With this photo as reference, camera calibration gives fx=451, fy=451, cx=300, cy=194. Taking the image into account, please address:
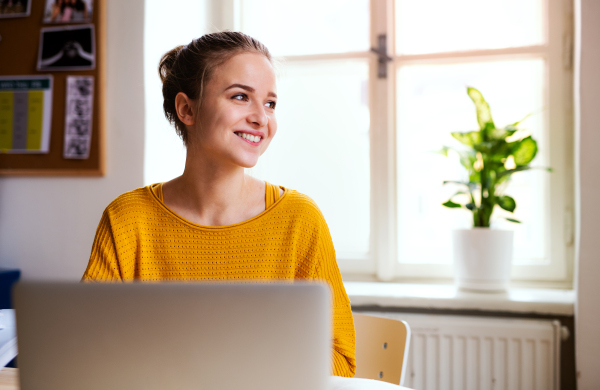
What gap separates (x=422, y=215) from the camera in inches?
77.5

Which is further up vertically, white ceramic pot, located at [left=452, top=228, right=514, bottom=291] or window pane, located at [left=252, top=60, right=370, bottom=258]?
window pane, located at [left=252, top=60, right=370, bottom=258]

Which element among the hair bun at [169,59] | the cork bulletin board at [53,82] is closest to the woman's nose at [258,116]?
the hair bun at [169,59]

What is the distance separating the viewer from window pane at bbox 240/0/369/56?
2.03 metres

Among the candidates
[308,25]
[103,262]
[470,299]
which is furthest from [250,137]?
[308,25]

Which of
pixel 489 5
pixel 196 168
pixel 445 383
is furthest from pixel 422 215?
pixel 196 168

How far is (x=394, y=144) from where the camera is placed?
6.46ft

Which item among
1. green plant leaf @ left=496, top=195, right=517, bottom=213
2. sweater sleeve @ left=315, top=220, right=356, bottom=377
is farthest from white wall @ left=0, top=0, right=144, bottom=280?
green plant leaf @ left=496, top=195, right=517, bottom=213

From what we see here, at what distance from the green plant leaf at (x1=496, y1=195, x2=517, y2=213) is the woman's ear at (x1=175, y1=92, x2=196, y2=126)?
1119mm

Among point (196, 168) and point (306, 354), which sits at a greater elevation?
point (196, 168)

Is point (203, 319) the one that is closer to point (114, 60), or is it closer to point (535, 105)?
point (114, 60)

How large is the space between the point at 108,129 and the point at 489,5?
5.43 ft

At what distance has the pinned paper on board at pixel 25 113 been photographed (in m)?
1.79

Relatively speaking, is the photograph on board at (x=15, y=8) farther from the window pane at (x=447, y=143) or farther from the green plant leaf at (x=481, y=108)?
the green plant leaf at (x=481, y=108)

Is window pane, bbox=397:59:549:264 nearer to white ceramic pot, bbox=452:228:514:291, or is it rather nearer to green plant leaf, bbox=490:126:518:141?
white ceramic pot, bbox=452:228:514:291
